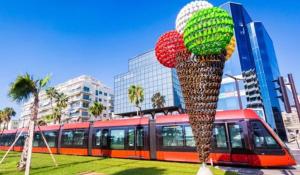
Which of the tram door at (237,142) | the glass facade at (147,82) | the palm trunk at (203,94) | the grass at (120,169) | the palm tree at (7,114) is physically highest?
the glass facade at (147,82)

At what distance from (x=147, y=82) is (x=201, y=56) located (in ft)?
203

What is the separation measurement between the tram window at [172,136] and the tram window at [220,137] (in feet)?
7.16

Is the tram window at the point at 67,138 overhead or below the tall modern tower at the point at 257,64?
below

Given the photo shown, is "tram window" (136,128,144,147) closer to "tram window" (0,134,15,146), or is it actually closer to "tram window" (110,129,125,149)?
"tram window" (110,129,125,149)

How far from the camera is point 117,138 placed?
1571 centimetres

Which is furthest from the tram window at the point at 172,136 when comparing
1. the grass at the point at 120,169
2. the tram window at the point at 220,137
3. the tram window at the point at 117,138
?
the tram window at the point at 117,138

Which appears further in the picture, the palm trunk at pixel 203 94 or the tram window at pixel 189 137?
the tram window at pixel 189 137

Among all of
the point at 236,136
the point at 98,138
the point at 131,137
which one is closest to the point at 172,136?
the point at 131,137

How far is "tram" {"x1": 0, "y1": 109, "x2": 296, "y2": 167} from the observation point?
34.0 feet

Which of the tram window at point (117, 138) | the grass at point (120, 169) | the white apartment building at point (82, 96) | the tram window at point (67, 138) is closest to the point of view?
the grass at point (120, 169)

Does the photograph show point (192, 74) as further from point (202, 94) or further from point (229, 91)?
point (229, 91)

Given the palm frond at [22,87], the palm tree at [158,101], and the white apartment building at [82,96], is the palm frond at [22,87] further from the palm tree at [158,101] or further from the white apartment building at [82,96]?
the white apartment building at [82,96]

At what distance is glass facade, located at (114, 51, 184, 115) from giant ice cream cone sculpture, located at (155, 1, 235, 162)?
5579 cm

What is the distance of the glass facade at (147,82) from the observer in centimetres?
6100
